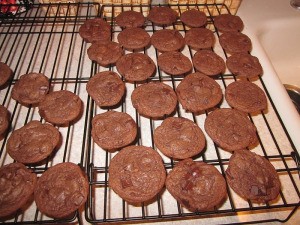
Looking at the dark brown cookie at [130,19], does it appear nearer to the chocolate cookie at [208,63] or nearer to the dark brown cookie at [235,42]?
the chocolate cookie at [208,63]

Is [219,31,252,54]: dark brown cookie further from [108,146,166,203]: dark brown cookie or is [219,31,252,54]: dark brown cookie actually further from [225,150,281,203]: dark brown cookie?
[108,146,166,203]: dark brown cookie

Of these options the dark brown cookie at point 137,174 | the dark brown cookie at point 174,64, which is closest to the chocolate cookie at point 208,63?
the dark brown cookie at point 174,64

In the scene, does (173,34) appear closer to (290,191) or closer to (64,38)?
(64,38)

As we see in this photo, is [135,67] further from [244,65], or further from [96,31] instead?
[244,65]

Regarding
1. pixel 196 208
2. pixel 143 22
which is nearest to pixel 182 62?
pixel 143 22

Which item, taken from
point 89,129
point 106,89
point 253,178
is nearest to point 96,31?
point 106,89

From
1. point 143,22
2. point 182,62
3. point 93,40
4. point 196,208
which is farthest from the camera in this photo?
point 143,22
